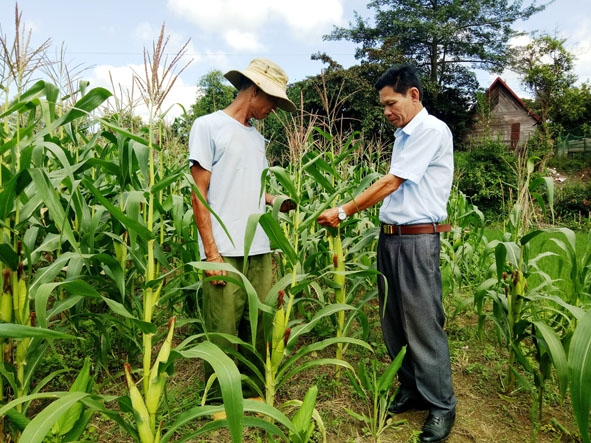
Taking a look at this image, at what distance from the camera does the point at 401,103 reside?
7.50ft

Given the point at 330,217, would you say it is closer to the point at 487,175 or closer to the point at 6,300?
the point at 6,300

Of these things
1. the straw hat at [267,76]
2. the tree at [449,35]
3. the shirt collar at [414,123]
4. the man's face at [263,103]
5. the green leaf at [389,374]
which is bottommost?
the green leaf at [389,374]

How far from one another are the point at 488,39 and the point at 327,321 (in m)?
26.2

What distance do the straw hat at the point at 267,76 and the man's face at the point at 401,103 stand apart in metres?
0.55

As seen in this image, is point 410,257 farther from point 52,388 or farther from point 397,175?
point 52,388

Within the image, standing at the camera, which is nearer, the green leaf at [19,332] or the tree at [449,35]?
the green leaf at [19,332]

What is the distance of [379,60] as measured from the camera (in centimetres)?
1969

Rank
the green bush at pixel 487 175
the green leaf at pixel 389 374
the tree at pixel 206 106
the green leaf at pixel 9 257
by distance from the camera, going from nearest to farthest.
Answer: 1. the green leaf at pixel 9 257
2. the green leaf at pixel 389 374
3. the tree at pixel 206 106
4. the green bush at pixel 487 175

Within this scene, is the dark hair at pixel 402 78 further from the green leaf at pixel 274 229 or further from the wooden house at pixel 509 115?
the wooden house at pixel 509 115

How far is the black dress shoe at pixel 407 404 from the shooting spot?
2359 millimetres

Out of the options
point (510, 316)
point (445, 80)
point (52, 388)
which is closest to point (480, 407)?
point (510, 316)

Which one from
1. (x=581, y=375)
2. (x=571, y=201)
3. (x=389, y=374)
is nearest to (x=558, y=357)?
(x=581, y=375)

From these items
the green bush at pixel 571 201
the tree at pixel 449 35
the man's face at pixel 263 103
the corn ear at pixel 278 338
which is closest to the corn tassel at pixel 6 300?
the corn ear at pixel 278 338

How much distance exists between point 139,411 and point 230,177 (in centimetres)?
119
